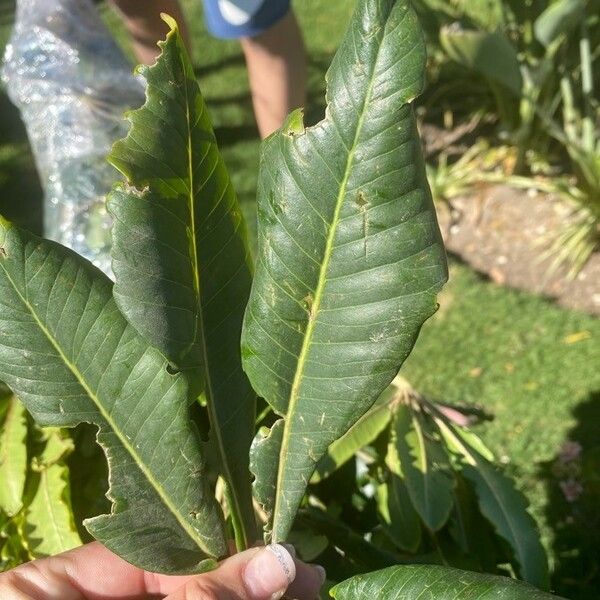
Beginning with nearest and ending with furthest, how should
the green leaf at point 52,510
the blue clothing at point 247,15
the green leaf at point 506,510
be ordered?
the green leaf at point 52,510 → the green leaf at point 506,510 → the blue clothing at point 247,15

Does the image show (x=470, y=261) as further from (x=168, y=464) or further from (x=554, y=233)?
(x=168, y=464)

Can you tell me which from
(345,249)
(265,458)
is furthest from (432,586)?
(345,249)

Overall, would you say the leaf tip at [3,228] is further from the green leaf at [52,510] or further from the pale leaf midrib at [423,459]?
the pale leaf midrib at [423,459]

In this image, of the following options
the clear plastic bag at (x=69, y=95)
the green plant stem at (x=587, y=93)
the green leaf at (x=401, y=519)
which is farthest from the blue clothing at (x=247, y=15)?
the green leaf at (x=401, y=519)

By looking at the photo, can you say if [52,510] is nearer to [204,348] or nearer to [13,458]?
[13,458]

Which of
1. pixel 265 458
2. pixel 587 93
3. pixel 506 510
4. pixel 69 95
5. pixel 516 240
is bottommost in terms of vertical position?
pixel 506 510

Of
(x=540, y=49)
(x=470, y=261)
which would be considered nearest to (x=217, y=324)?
(x=470, y=261)
